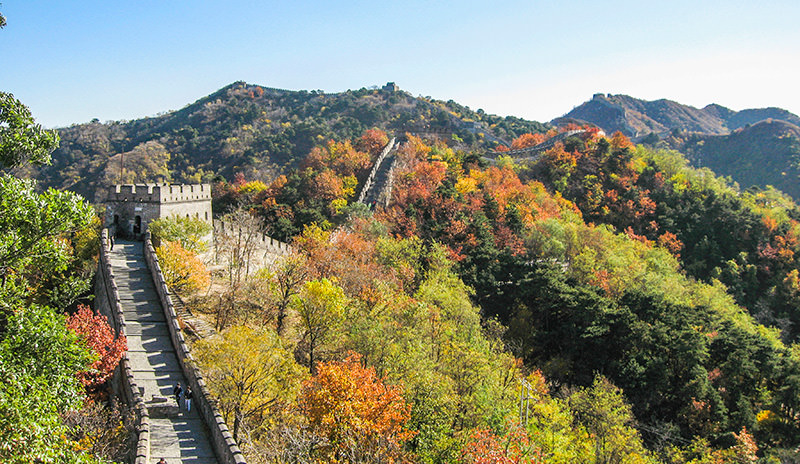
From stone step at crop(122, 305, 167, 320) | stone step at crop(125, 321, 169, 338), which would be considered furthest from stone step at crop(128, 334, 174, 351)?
stone step at crop(122, 305, 167, 320)

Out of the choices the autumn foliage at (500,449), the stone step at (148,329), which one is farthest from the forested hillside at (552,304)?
the stone step at (148,329)

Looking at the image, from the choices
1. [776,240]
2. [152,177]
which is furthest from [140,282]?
[152,177]

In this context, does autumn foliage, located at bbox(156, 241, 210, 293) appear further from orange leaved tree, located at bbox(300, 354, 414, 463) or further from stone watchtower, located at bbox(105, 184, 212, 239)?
orange leaved tree, located at bbox(300, 354, 414, 463)

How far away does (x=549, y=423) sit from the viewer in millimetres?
25625

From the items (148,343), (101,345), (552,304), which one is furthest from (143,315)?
(552,304)

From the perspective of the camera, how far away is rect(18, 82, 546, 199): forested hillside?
103 m

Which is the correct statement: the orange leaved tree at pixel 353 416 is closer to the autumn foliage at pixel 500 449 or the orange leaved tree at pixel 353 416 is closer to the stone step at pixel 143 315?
the autumn foliage at pixel 500 449

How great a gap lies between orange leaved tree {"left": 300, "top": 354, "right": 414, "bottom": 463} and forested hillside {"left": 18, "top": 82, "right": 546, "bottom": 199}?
80453 mm

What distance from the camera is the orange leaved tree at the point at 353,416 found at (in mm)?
17188

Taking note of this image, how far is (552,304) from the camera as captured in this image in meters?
40.6

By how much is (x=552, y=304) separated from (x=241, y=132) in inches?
4019

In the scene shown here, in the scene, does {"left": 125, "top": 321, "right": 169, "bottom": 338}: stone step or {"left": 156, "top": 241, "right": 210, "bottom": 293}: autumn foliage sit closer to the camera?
{"left": 125, "top": 321, "right": 169, "bottom": 338}: stone step

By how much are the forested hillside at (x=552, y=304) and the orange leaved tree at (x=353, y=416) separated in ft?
0.70

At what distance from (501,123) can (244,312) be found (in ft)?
368
